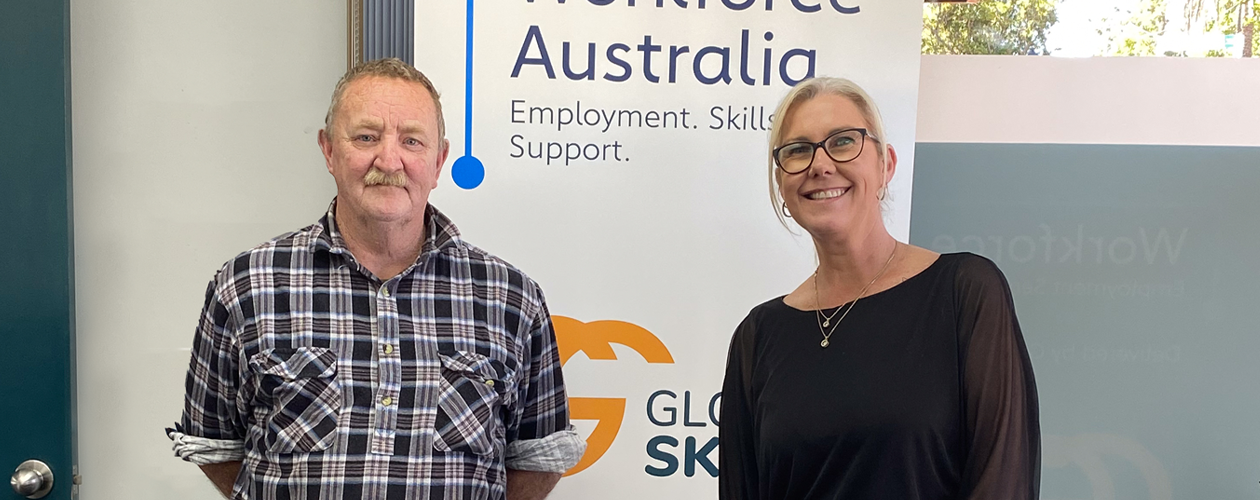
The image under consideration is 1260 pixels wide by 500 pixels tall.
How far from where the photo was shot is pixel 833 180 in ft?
4.88

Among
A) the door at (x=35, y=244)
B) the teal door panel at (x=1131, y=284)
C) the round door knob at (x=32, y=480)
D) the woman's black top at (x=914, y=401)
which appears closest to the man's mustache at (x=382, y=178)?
the woman's black top at (x=914, y=401)

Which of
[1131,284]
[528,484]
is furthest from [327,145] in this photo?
[1131,284]

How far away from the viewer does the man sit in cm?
154

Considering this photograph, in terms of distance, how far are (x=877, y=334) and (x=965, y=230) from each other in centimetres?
100

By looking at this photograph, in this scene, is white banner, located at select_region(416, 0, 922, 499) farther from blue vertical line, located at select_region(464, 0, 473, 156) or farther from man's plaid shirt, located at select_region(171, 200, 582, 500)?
man's plaid shirt, located at select_region(171, 200, 582, 500)

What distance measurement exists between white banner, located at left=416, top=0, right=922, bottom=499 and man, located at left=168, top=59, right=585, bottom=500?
0.41m

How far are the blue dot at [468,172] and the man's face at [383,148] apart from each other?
43cm

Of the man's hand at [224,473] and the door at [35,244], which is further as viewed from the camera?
the door at [35,244]

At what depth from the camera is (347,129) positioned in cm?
158

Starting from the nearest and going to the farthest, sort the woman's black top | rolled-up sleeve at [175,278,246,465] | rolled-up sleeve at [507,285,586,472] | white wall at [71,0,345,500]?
the woman's black top → rolled-up sleeve at [175,278,246,465] → rolled-up sleeve at [507,285,586,472] → white wall at [71,0,345,500]

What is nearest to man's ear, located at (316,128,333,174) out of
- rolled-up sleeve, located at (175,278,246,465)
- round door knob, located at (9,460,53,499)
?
rolled-up sleeve, located at (175,278,246,465)

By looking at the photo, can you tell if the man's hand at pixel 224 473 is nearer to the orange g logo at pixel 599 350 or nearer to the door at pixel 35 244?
the door at pixel 35 244

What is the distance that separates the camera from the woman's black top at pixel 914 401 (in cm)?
134

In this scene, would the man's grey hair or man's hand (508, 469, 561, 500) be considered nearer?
the man's grey hair
